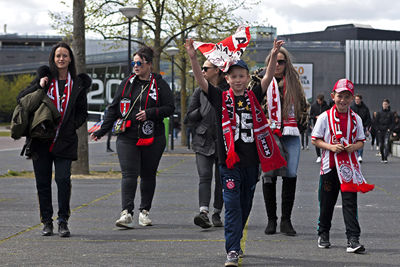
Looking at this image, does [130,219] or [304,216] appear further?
[304,216]

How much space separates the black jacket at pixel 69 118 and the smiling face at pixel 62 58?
11cm

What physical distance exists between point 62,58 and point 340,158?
9.18 feet

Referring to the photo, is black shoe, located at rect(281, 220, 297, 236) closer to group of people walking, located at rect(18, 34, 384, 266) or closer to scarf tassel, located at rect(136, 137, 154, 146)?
group of people walking, located at rect(18, 34, 384, 266)

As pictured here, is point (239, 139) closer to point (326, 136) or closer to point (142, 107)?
point (326, 136)

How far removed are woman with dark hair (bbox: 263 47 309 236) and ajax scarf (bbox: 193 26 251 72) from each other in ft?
4.18

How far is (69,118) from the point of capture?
7191 millimetres

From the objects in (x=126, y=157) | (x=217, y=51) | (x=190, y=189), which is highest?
(x=217, y=51)

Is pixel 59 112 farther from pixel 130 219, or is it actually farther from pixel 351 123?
pixel 351 123

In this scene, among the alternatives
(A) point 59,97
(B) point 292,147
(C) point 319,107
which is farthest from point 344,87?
(C) point 319,107

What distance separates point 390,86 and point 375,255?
79380mm

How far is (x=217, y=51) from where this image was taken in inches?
224

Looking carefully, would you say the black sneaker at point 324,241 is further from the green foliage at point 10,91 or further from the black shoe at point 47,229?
the green foliage at point 10,91

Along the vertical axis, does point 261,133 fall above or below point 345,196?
above

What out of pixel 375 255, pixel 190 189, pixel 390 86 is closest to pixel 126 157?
pixel 375 255
